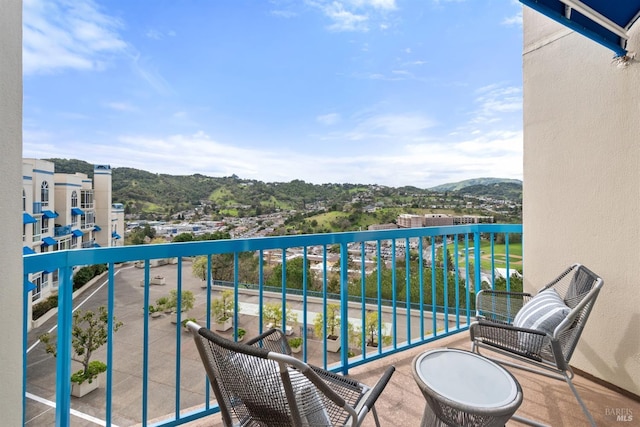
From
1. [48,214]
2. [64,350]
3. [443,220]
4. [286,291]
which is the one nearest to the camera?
[64,350]

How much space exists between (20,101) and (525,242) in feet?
11.8

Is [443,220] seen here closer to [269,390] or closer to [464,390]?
[464,390]

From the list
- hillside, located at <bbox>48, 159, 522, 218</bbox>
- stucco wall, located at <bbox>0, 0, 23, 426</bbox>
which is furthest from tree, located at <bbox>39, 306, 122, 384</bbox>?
hillside, located at <bbox>48, 159, 522, 218</bbox>

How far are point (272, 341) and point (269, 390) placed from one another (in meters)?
0.50

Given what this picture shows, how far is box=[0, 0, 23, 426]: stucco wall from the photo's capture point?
3.13 ft

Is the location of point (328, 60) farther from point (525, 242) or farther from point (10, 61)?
point (10, 61)

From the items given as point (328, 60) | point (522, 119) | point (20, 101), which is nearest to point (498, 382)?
point (20, 101)

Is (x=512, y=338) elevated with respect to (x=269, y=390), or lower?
lower

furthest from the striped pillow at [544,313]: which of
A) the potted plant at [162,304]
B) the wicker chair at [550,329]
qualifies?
the potted plant at [162,304]

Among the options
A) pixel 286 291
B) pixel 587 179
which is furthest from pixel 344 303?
pixel 587 179

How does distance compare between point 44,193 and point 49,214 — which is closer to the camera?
point 49,214

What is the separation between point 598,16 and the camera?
200cm

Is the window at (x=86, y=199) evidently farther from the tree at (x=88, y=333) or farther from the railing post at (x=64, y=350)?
the railing post at (x=64, y=350)

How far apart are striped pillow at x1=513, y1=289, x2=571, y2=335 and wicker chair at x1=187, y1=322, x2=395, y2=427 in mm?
1331
